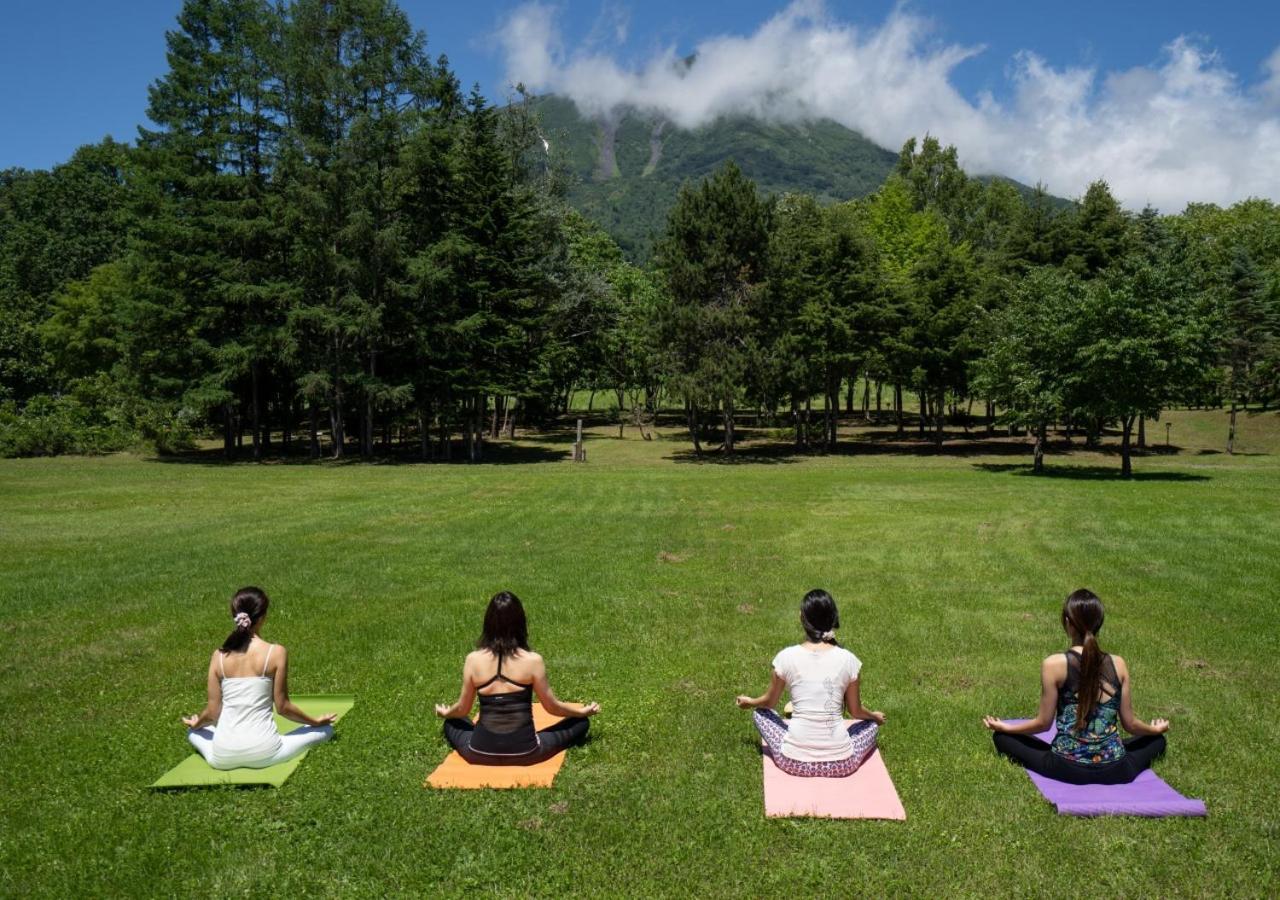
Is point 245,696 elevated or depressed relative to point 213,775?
elevated

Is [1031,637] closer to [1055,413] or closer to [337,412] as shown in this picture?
[1055,413]

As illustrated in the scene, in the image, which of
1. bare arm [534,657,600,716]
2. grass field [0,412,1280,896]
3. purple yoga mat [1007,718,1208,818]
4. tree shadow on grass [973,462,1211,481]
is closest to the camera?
grass field [0,412,1280,896]

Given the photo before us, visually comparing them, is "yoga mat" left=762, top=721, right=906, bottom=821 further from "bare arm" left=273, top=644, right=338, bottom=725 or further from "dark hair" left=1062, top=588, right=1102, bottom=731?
"bare arm" left=273, top=644, right=338, bottom=725

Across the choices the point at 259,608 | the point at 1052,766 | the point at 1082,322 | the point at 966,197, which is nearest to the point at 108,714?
the point at 259,608

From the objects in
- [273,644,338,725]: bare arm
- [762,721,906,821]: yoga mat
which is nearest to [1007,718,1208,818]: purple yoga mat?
[762,721,906,821]: yoga mat

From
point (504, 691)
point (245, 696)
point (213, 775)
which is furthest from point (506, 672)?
point (213, 775)

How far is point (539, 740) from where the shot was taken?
7316mm

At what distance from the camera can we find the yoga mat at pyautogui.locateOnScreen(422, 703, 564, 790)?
22.4 ft

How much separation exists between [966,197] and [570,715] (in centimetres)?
8823

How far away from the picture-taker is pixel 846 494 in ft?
90.6

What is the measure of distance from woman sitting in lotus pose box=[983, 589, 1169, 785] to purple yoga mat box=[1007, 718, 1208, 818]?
0.31 ft

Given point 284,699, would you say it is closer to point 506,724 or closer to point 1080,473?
point 506,724

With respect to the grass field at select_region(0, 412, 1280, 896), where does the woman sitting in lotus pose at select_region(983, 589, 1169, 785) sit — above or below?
above

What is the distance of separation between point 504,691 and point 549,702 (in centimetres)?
48
